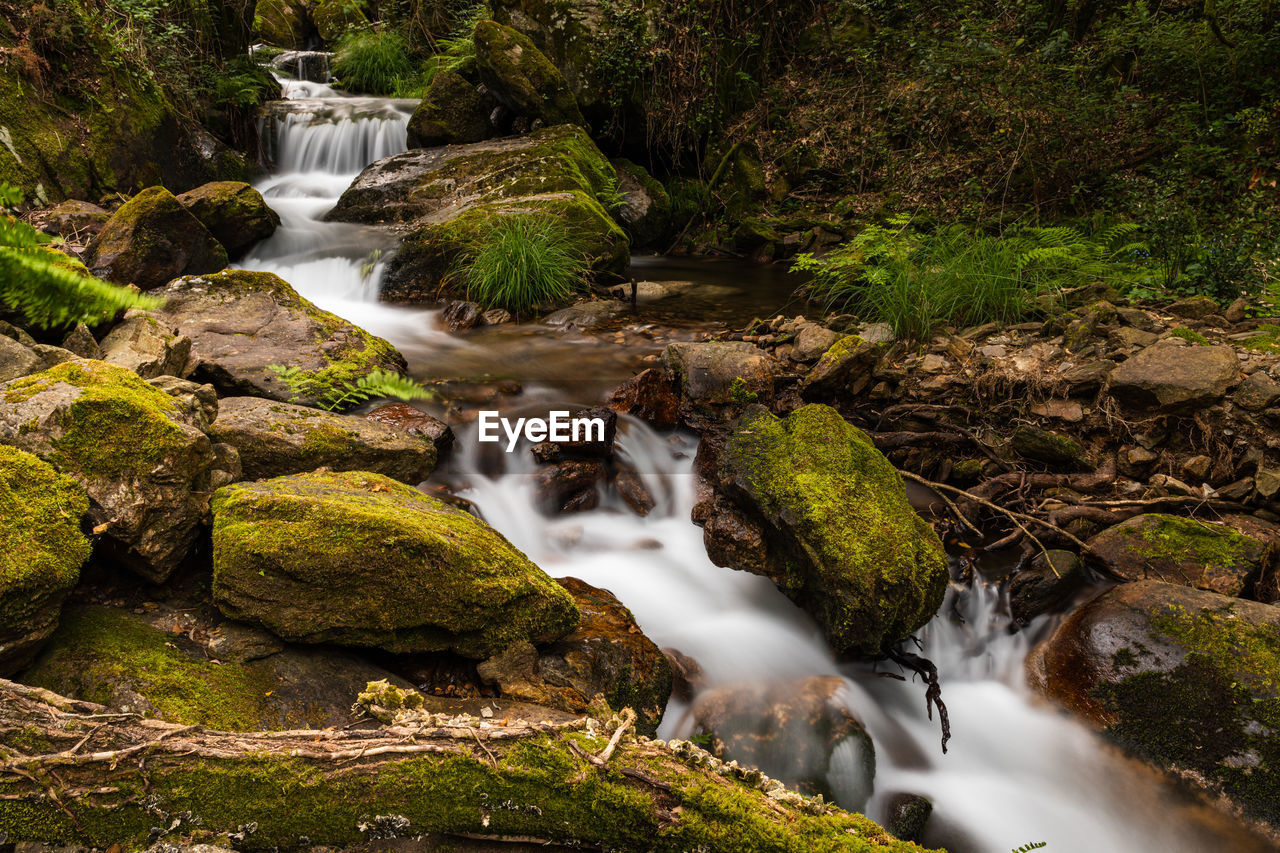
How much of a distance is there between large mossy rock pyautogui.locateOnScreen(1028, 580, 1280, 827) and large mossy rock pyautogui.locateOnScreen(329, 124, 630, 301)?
6.51 metres

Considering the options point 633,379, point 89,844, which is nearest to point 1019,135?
point 633,379

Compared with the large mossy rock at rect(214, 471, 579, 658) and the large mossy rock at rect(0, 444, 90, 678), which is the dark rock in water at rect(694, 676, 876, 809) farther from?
the large mossy rock at rect(0, 444, 90, 678)

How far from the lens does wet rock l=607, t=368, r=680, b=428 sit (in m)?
5.30

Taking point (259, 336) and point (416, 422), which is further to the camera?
point (259, 336)

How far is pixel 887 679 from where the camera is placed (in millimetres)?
3459

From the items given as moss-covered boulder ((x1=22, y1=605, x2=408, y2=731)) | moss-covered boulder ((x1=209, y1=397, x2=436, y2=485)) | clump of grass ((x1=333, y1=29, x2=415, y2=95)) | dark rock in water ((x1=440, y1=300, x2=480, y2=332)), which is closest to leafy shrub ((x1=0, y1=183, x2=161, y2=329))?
moss-covered boulder ((x1=22, y1=605, x2=408, y2=731))

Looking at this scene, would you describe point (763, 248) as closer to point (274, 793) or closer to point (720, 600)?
point (720, 600)

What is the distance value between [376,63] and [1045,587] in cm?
1466

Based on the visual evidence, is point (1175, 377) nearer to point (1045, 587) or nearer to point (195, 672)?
point (1045, 587)

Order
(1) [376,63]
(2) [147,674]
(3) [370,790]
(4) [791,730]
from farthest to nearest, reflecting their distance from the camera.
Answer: (1) [376,63] → (4) [791,730] → (2) [147,674] → (3) [370,790]

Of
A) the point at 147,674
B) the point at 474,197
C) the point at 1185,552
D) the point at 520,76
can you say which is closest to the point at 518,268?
the point at 474,197

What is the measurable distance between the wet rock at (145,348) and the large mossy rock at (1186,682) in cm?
500

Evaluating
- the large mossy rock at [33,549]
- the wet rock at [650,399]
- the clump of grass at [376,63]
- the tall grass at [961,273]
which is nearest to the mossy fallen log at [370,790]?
the large mossy rock at [33,549]

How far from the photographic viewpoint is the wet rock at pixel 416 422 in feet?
15.1
